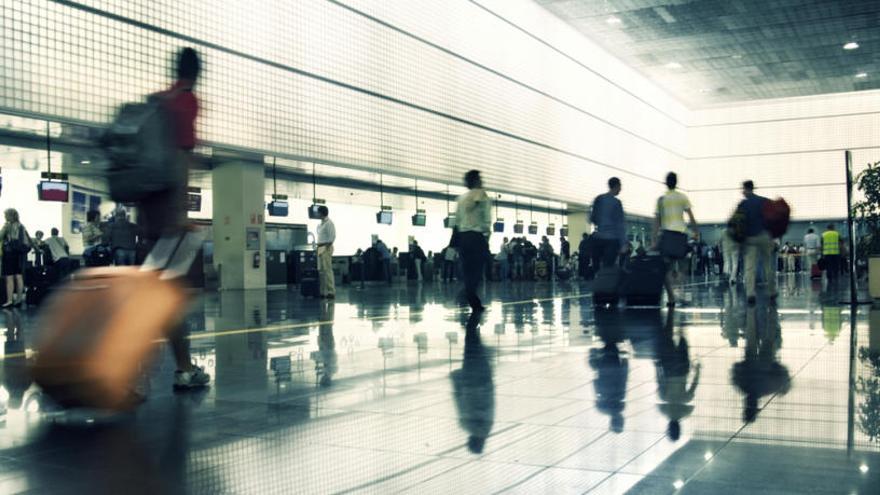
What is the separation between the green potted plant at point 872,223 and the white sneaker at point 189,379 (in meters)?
9.54

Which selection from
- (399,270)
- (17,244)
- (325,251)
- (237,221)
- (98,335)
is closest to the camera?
(98,335)

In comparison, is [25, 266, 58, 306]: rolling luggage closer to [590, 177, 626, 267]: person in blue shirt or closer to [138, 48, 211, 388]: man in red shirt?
[590, 177, 626, 267]: person in blue shirt

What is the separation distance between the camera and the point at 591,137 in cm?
3306

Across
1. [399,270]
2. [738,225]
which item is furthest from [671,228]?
[399,270]

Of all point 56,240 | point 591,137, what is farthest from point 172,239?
point 591,137

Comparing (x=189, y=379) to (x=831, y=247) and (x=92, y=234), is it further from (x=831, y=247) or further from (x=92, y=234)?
(x=831, y=247)

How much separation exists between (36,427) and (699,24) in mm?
28981

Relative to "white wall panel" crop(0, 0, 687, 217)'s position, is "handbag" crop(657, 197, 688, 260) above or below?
below

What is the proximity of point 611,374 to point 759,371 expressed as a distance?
817 millimetres

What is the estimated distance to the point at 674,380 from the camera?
14.1 ft

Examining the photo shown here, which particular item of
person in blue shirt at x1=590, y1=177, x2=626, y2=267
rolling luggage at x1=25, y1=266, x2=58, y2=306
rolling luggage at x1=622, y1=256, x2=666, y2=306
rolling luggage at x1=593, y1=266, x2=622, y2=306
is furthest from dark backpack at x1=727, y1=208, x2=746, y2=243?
rolling luggage at x1=25, y1=266, x2=58, y2=306

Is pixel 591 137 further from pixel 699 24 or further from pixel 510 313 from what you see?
pixel 510 313

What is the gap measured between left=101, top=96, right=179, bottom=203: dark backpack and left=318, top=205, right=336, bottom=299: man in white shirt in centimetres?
Result: 933

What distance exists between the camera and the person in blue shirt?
33.6 feet
